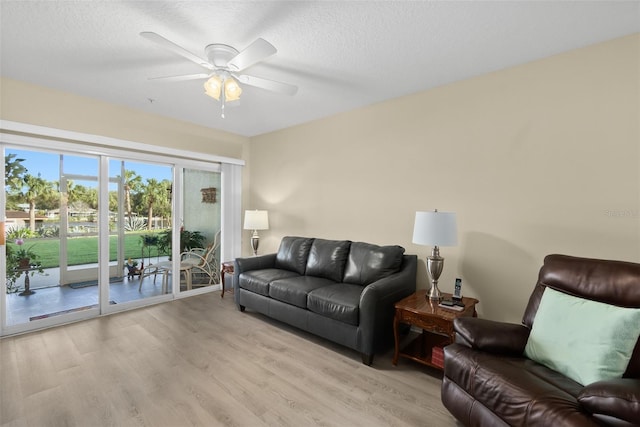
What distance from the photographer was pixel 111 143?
345 centimetres

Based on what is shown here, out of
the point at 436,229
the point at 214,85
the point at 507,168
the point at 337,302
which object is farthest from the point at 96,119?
the point at 507,168

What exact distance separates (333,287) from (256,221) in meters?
1.93

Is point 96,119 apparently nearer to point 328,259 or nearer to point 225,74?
point 225,74

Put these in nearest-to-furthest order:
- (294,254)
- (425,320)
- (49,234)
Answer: (425,320) < (49,234) < (294,254)

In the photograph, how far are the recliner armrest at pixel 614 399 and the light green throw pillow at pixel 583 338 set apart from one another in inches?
8.1

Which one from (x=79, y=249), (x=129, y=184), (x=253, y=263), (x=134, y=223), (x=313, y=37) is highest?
(x=313, y=37)

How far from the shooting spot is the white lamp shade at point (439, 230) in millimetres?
2377

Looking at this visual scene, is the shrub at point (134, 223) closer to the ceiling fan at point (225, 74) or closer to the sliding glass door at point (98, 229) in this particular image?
the sliding glass door at point (98, 229)

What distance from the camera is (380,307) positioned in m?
2.44

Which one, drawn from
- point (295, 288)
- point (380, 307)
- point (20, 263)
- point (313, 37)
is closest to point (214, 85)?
point (313, 37)

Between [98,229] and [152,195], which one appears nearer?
[98,229]

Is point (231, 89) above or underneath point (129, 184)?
above

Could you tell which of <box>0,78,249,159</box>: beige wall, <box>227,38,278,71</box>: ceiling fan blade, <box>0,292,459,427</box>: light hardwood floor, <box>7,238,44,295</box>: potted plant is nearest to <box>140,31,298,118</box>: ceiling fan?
<box>227,38,278,71</box>: ceiling fan blade

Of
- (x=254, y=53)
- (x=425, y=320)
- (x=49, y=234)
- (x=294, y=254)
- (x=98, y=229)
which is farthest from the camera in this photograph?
(x=294, y=254)
